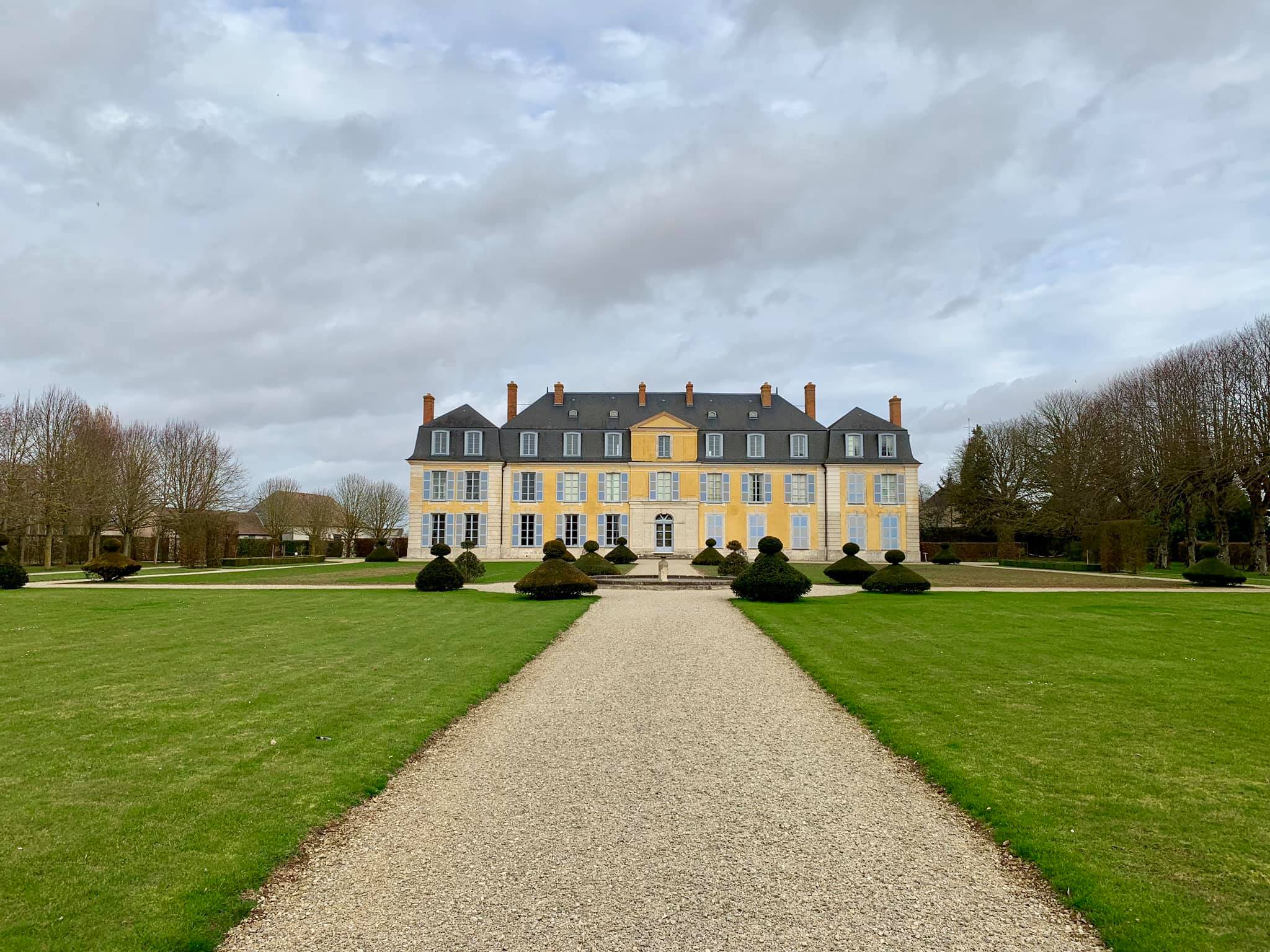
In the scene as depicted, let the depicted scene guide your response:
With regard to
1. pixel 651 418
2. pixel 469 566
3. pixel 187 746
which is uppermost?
pixel 651 418

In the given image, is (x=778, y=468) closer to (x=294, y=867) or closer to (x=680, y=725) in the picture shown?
(x=680, y=725)

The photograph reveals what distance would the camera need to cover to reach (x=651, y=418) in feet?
135

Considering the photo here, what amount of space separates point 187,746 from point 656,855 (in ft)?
12.4

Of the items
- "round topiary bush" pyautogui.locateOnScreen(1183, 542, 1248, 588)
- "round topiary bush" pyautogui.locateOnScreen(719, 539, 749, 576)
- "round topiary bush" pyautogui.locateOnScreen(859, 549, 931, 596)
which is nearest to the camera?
"round topiary bush" pyautogui.locateOnScreen(859, 549, 931, 596)

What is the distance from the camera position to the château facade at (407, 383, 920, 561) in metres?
40.5

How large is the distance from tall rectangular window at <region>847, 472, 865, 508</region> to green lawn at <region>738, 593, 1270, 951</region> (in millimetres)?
26827

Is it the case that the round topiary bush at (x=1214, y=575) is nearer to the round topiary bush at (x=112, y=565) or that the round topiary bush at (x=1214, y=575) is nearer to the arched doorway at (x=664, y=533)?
the arched doorway at (x=664, y=533)

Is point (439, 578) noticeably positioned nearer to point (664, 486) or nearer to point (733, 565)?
point (733, 565)

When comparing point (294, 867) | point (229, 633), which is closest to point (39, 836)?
point (294, 867)

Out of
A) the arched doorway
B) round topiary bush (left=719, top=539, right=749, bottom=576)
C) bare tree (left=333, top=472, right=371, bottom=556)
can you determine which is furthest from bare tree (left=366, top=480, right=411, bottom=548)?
round topiary bush (left=719, top=539, right=749, bottom=576)

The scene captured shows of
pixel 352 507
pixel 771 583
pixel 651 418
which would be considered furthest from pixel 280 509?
pixel 771 583

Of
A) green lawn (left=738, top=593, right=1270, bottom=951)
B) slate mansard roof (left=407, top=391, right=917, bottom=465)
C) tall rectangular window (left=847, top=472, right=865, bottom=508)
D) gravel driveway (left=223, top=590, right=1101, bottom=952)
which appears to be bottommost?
gravel driveway (left=223, top=590, right=1101, bottom=952)

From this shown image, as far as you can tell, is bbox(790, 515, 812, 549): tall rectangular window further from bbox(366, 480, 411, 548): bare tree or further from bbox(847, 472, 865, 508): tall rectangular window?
bbox(366, 480, 411, 548): bare tree

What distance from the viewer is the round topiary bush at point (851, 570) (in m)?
22.6
